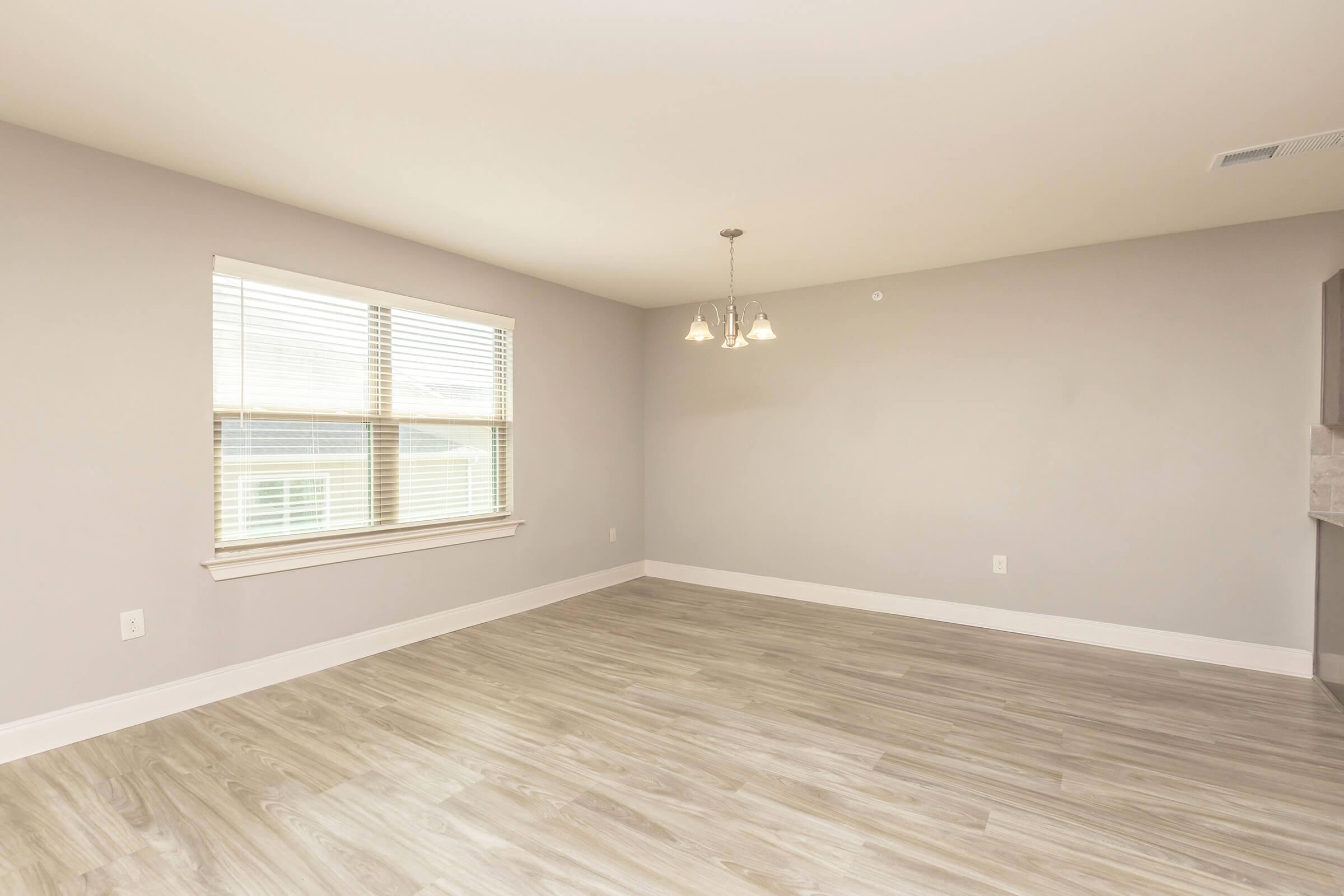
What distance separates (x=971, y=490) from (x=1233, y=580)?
4.85 ft

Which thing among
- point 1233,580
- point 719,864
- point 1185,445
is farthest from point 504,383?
point 1233,580

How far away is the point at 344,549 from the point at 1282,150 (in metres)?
4.93

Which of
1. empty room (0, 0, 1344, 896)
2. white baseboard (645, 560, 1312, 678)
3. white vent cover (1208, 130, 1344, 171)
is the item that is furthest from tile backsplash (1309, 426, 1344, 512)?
white vent cover (1208, 130, 1344, 171)

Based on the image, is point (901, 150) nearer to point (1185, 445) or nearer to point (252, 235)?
point (1185, 445)

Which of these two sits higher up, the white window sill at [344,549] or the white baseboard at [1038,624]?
the white window sill at [344,549]

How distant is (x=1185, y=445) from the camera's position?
3822 millimetres

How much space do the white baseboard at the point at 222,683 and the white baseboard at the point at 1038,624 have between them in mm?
1951

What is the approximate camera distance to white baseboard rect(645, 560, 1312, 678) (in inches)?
142

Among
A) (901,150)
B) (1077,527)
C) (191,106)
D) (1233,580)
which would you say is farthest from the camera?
(1077,527)

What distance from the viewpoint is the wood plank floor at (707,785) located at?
73.4 inches

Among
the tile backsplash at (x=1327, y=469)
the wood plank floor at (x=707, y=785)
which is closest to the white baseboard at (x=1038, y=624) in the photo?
the wood plank floor at (x=707, y=785)

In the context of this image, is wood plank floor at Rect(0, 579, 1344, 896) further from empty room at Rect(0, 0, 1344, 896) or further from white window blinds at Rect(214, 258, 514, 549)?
white window blinds at Rect(214, 258, 514, 549)

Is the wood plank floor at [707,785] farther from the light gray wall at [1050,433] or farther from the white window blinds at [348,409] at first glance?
the white window blinds at [348,409]

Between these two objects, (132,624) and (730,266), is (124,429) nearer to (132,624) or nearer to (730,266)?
(132,624)
